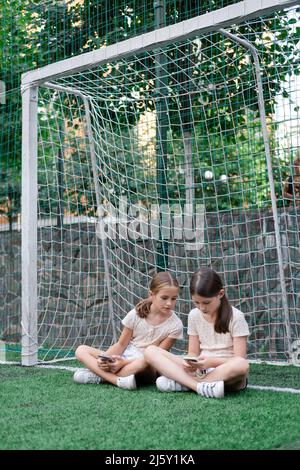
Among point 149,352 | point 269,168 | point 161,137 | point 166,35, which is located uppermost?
point 166,35

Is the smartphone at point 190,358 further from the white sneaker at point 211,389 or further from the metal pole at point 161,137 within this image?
the metal pole at point 161,137

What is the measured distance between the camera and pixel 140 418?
2.86 meters

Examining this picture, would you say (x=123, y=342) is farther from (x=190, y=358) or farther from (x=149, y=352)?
(x=190, y=358)

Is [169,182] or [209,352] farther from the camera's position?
[169,182]

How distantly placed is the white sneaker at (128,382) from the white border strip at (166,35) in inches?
73.3

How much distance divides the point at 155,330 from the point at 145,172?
2.06 metres

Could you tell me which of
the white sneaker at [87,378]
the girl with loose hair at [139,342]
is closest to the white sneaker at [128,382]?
the girl with loose hair at [139,342]

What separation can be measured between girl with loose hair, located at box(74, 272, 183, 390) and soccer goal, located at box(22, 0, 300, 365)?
81cm

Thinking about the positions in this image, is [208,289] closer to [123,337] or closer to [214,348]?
[214,348]

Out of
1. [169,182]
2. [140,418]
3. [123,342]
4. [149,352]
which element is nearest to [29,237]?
[123,342]

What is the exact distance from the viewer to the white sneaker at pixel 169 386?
353 cm

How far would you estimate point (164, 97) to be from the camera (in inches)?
192

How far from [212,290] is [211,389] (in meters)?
0.48

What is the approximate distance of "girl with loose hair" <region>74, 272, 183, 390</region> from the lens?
12.3 feet
